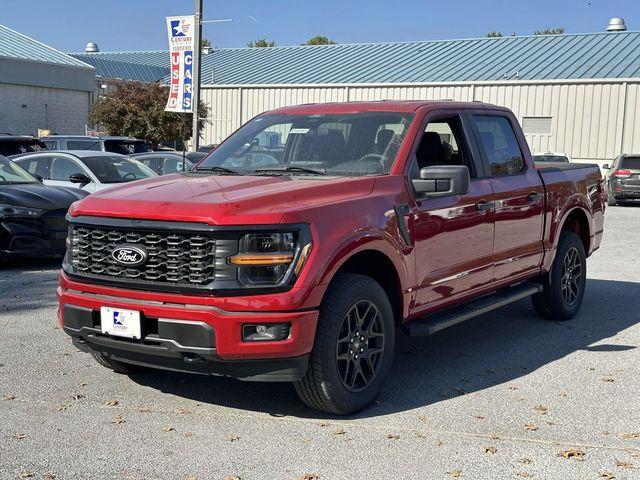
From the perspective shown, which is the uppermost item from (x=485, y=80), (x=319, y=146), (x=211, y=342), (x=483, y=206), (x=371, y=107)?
(x=485, y=80)

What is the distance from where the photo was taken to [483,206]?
6.32 m

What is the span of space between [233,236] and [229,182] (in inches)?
37.1

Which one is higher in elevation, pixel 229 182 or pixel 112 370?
pixel 229 182

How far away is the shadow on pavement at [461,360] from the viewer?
17.9 ft

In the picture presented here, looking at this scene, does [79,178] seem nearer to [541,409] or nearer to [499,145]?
[499,145]

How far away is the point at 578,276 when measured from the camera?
8.19m

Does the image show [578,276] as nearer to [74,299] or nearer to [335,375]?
[335,375]

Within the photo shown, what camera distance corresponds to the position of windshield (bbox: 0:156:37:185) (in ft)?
37.5

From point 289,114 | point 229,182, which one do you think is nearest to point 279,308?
point 229,182

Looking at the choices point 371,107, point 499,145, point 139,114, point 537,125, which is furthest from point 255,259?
point 537,125

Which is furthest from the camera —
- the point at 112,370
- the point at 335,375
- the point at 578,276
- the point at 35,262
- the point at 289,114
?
the point at 35,262

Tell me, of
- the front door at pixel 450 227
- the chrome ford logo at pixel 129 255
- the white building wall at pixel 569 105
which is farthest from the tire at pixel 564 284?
the white building wall at pixel 569 105

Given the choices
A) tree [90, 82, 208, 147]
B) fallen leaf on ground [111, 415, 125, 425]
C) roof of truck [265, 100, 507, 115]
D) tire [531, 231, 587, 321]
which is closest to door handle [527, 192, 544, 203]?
tire [531, 231, 587, 321]

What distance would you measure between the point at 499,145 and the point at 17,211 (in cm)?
640
